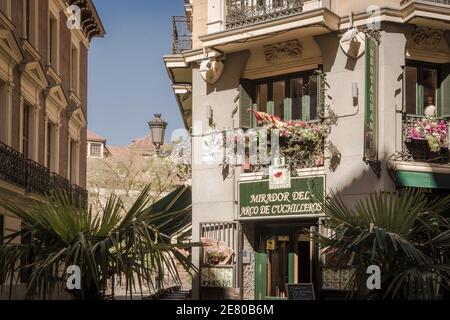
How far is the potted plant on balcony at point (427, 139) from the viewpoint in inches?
636

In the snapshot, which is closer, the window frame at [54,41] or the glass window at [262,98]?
the glass window at [262,98]

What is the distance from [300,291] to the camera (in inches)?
615

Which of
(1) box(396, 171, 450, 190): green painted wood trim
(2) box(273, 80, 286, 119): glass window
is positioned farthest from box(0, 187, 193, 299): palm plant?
(2) box(273, 80, 286, 119): glass window

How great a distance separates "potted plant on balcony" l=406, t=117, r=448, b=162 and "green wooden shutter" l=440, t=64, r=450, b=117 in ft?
0.89

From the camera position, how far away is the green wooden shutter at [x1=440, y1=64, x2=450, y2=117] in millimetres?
16672

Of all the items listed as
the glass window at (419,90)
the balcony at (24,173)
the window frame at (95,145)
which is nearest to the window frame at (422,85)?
the glass window at (419,90)

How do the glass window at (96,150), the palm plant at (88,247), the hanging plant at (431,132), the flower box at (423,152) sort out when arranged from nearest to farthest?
1. the palm plant at (88,247)
2. the hanging plant at (431,132)
3. the flower box at (423,152)
4. the glass window at (96,150)

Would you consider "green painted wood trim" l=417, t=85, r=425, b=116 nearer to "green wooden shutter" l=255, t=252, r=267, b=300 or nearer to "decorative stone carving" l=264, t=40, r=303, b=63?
"decorative stone carving" l=264, t=40, r=303, b=63

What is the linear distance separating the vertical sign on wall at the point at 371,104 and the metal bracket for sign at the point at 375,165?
4 cm

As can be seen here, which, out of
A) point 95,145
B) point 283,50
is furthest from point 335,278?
point 95,145

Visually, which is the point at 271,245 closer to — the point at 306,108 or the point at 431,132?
A: the point at 306,108

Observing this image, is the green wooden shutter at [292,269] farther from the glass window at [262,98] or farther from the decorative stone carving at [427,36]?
the decorative stone carving at [427,36]
